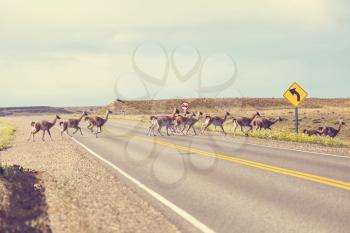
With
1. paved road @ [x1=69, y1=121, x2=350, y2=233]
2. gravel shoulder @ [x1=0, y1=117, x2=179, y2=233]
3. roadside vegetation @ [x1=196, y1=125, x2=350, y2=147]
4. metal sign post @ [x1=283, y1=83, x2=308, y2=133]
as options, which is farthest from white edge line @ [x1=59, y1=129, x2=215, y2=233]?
metal sign post @ [x1=283, y1=83, x2=308, y2=133]

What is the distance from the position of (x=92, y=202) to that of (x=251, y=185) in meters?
3.77

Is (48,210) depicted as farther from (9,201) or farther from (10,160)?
(10,160)

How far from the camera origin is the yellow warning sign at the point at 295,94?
2772 cm

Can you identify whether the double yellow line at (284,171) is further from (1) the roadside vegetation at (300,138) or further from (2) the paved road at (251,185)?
(1) the roadside vegetation at (300,138)

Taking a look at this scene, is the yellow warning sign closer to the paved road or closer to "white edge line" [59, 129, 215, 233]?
the paved road

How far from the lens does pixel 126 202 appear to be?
10.2m

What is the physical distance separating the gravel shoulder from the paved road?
25.2 inches

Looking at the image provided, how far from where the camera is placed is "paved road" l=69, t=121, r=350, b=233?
820 centimetres

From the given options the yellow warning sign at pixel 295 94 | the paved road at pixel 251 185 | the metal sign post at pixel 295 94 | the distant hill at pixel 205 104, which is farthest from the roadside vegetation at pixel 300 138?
the distant hill at pixel 205 104

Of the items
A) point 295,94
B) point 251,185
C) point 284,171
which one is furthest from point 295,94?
point 251,185

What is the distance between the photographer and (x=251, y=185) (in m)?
11.6

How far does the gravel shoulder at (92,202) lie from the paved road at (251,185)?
2.10 feet

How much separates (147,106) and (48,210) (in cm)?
11267

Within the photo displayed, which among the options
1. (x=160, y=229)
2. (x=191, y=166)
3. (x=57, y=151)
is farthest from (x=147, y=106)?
(x=160, y=229)
